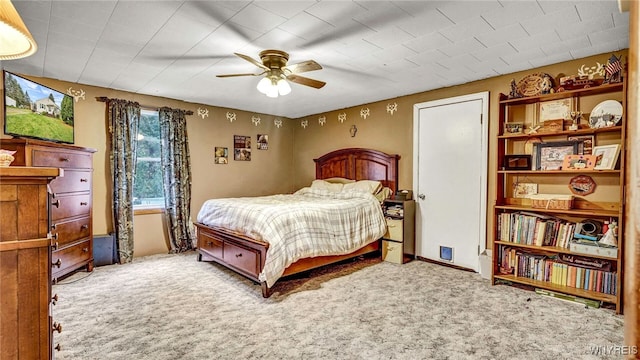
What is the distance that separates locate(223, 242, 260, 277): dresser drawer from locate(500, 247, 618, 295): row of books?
2627 mm

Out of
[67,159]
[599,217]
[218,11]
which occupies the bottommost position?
[599,217]

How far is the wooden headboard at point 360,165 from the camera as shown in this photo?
4.77 m

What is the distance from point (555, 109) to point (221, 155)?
457cm

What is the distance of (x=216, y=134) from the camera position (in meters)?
5.25

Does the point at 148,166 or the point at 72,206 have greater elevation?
the point at 148,166

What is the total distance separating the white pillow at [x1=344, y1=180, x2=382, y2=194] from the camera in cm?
464

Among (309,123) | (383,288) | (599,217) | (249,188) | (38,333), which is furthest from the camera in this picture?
(309,123)

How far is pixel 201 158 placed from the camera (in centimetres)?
508

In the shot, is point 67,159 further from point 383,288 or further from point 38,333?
point 383,288

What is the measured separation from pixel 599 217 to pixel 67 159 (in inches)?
212

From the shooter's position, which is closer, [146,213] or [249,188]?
[146,213]

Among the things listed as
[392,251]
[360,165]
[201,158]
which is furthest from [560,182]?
[201,158]

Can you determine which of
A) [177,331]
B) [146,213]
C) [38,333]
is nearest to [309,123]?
Result: [146,213]

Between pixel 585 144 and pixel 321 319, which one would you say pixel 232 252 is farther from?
pixel 585 144
